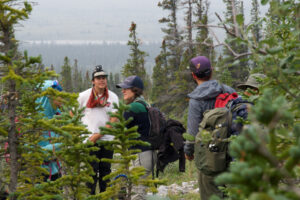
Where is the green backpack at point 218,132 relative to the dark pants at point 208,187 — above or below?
Result: above

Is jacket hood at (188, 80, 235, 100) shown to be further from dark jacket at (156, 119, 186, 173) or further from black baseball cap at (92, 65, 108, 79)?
black baseball cap at (92, 65, 108, 79)

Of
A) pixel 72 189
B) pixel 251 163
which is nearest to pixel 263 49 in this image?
pixel 251 163

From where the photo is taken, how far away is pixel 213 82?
374cm

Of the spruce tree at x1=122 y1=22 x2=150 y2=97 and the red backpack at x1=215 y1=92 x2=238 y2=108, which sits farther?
the spruce tree at x1=122 y1=22 x2=150 y2=97

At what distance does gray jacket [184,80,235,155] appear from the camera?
368 cm

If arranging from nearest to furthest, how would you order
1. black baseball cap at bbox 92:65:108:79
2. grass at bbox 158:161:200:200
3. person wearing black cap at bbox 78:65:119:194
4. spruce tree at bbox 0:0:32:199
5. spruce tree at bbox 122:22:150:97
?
spruce tree at bbox 0:0:32:199 < person wearing black cap at bbox 78:65:119:194 < black baseball cap at bbox 92:65:108:79 < grass at bbox 158:161:200:200 < spruce tree at bbox 122:22:150:97

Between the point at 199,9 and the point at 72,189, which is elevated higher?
the point at 199,9

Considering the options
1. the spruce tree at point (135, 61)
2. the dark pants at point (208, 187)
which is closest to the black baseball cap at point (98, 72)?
the dark pants at point (208, 187)

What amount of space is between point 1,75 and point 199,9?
3205 cm

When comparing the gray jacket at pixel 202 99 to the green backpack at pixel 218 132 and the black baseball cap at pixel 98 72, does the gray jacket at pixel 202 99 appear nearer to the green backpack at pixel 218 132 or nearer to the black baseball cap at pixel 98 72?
the green backpack at pixel 218 132

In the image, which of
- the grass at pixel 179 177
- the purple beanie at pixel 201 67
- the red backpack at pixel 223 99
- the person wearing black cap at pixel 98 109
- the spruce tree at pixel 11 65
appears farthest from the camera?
the grass at pixel 179 177

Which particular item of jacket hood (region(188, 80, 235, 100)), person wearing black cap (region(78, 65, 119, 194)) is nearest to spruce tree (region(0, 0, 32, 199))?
jacket hood (region(188, 80, 235, 100))

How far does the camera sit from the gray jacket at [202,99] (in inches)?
145

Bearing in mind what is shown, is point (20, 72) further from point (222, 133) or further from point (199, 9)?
point (199, 9)
